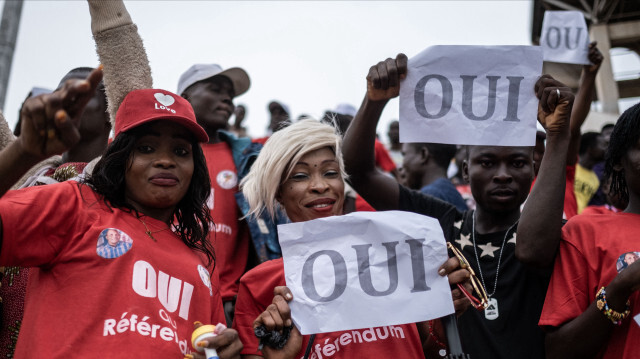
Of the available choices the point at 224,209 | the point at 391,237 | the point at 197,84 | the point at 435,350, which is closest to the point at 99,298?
the point at 391,237

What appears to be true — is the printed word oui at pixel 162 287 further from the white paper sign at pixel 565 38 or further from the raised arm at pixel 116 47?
the white paper sign at pixel 565 38

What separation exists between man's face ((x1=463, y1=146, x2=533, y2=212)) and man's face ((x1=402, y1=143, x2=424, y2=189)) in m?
2.30

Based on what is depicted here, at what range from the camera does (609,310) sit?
2232mm

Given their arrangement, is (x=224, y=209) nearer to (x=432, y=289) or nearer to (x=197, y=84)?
(x=197, y=84)


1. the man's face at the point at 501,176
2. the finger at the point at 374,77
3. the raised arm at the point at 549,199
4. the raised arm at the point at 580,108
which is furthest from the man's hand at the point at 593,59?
the finger at the point at 374,77

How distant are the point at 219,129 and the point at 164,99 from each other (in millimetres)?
2159

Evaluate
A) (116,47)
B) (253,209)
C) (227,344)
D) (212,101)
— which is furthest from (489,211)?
(212,101)

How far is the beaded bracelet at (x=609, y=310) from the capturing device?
87.7 inches

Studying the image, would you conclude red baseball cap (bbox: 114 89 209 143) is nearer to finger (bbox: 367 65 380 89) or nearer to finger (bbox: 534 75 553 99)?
finger (bbox: 367 65 380 89)

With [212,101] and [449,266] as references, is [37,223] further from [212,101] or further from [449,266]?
[212,101]

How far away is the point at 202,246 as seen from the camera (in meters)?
2.69

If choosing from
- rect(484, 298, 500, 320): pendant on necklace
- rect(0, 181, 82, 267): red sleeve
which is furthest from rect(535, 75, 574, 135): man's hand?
rect(0, 181, 82, 267): red sleeve

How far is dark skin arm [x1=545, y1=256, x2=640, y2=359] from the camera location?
86.6 inches

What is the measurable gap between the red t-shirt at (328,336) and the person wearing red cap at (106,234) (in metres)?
0.16
